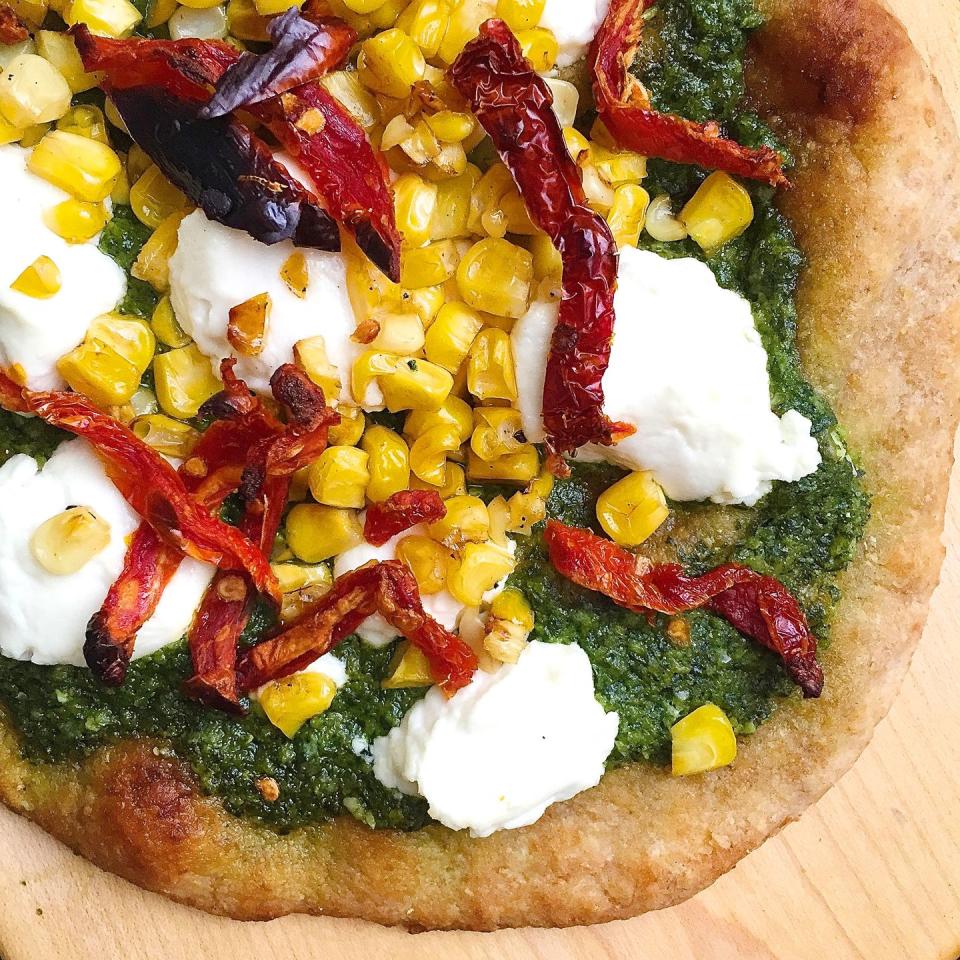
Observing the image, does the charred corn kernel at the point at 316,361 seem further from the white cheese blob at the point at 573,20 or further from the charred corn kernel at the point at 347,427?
the white cheese blob at the point at 573,20

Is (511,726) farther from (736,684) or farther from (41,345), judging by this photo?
(41,345)

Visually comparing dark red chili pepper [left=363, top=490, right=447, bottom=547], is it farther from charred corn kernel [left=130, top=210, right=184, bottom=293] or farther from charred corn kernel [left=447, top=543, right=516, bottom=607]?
charred corn kernel [left=130, top=210, right=184, bottom=293]

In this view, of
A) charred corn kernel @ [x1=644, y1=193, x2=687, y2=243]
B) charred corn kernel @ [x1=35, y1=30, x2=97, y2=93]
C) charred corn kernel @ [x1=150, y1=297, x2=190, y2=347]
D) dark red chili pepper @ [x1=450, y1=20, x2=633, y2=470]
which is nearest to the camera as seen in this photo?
dark red chili pepper @ [x1=450, y1=20, x2=633, y2=470]

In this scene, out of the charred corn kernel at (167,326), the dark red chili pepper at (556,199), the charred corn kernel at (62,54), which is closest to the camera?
the dark red chili pepper at (556,199)

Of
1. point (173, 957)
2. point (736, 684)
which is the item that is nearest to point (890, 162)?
point (736, 684)

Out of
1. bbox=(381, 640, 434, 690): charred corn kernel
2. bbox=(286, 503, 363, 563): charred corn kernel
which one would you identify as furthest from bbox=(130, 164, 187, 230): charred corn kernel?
bbox=(381, 640, 434, 690): charred corn kernel

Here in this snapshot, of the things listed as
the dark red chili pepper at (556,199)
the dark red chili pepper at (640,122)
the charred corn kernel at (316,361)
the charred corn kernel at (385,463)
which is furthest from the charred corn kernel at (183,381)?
the dark red chili pepper at (640,122)
